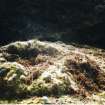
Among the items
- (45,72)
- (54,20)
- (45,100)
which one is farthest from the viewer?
(54,20)

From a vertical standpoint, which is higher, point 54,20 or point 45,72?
point 54,20

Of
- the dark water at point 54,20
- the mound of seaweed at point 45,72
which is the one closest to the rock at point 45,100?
the mound of seaweed at point 45,72

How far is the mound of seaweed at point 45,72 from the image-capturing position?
36.1ft

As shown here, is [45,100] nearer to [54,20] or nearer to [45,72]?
[45,72]

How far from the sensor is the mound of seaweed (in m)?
11.0

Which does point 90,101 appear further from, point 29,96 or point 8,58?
point 8,58

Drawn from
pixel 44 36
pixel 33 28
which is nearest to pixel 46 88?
pixel 44 36

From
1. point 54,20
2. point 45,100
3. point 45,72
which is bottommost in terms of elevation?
point 45,100

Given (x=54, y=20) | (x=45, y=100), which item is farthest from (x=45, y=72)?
(x=54, y=20)

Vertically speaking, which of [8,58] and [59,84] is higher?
[8,58]

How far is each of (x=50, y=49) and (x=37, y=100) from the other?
3.77m

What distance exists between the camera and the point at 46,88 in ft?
35.7

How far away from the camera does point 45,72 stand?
11.5 m

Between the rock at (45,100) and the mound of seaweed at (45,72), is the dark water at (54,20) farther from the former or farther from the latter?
the rock at (45,100)
